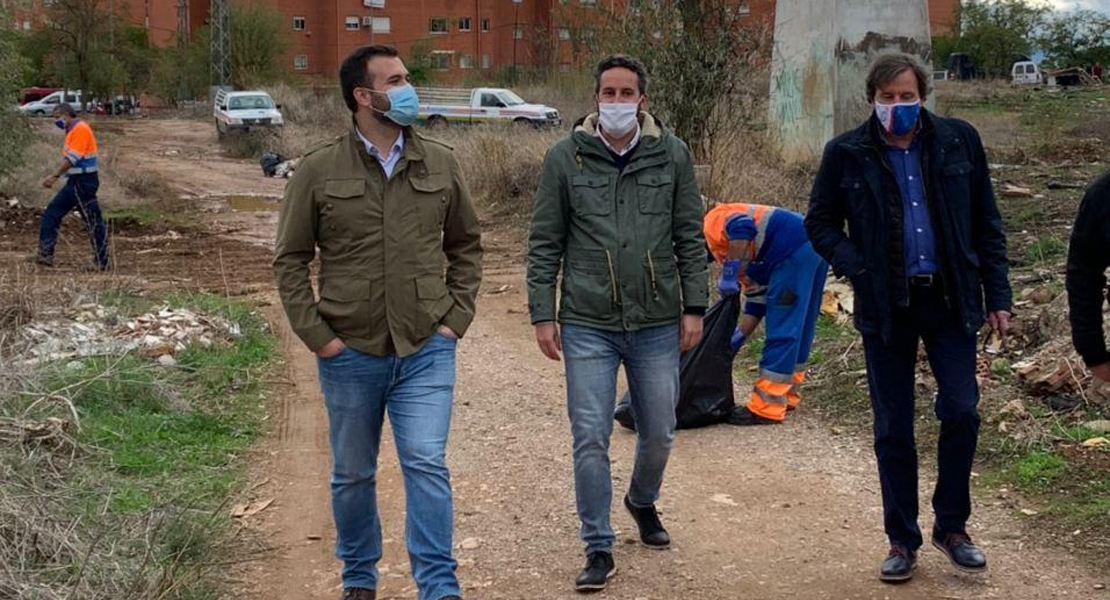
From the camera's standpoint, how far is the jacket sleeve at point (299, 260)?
439 cm

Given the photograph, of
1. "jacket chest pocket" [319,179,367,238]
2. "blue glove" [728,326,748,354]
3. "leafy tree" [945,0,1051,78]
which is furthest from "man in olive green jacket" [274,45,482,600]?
"leafy tree" [945,0,1051,78]

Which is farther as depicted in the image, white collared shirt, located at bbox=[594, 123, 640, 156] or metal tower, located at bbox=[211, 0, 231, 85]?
Result: metal tower, located at bbox=[211, 0, 231, 85]

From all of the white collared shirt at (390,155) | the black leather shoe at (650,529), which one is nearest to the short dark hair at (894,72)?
the white collared shirt at (390,155)

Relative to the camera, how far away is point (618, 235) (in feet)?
16.1

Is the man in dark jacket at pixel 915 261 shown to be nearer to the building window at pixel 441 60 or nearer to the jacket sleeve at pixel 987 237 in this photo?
the jacket sleeve at pixel 987 237

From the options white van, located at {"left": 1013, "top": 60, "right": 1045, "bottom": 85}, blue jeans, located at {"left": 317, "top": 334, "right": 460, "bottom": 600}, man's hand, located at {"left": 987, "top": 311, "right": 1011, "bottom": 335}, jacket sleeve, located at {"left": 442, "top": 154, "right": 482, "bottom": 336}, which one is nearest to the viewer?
blue jeans, located at {"left": 317, "top": 334, "right": 460, "bottom": 600}

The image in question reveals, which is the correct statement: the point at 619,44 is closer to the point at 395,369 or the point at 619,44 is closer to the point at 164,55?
the point at 395,369

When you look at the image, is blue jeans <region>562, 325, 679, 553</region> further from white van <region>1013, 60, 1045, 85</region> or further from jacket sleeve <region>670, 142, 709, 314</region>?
white van <region>1013, 60, 1045, 85</region>

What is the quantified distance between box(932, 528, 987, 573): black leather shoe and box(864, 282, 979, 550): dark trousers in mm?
42

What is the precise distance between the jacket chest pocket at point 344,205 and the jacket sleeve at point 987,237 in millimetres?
2305

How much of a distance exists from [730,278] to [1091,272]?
3469 millimetres

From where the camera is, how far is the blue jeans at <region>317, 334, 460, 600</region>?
4371 millimetres

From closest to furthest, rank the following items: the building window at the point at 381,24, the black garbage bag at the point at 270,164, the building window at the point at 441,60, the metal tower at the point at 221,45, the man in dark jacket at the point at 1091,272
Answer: the man in dark jacket at the point at 1091,272 < the black garbage bag at the point at 270,164 < the metal tower at the point at 221,45 < the building window at the point at 441,60 < the building window at the point at 381,24

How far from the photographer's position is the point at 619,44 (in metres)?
15.2
